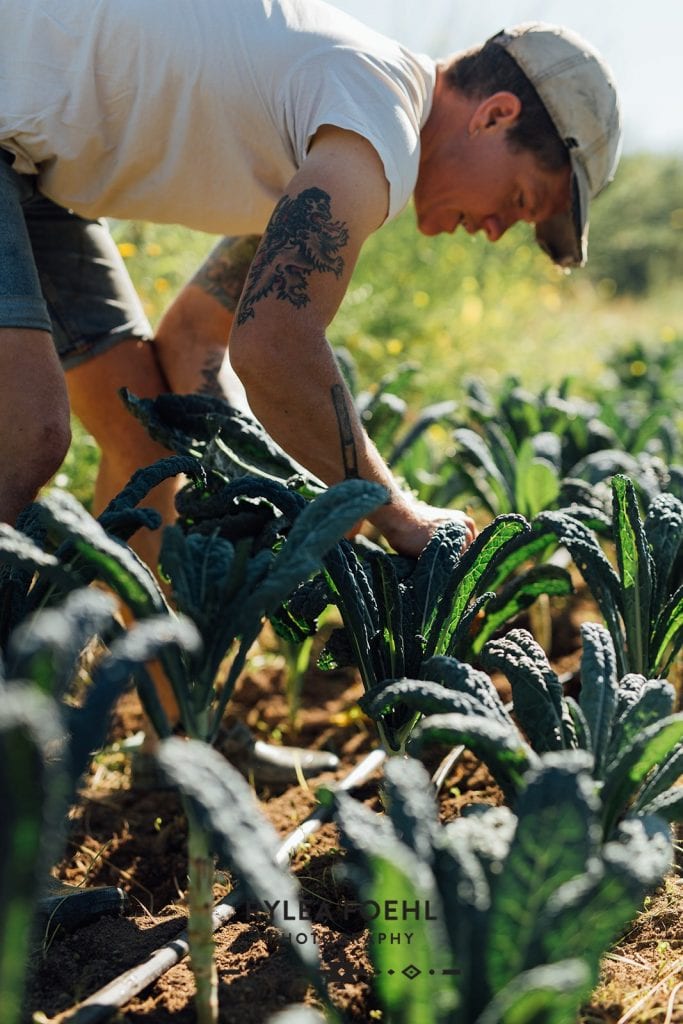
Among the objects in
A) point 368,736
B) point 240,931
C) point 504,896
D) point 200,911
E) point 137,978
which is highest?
point 504,896

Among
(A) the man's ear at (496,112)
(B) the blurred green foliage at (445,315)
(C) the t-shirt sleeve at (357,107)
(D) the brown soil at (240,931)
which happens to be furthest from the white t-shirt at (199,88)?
(D) the brown soil at (240,931)

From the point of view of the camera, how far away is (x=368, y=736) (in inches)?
112

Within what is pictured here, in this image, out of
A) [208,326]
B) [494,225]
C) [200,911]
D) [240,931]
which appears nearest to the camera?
[200,911]

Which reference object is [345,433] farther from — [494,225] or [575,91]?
[575,91]

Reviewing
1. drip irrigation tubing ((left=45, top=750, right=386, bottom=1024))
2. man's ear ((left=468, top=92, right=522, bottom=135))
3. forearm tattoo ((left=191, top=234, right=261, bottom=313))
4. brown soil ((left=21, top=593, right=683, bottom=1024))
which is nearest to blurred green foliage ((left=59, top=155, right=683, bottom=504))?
forearm tattoo ((left=191, top=234, right=261, bottom=313))

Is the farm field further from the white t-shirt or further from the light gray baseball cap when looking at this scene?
the light gray baseball cap

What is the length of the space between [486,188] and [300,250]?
2.33ft

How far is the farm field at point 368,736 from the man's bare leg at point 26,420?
Result: 0.15 m

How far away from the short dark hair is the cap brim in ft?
0.43

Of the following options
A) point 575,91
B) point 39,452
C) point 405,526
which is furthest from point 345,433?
point 575,91

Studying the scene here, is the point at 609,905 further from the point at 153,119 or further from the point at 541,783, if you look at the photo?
the point at 153,119

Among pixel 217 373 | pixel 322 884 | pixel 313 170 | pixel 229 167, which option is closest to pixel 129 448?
pixel 217 373

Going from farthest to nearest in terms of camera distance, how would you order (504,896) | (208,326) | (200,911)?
(208,326), (200,911), (504,896)

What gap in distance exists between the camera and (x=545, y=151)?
2.40m
